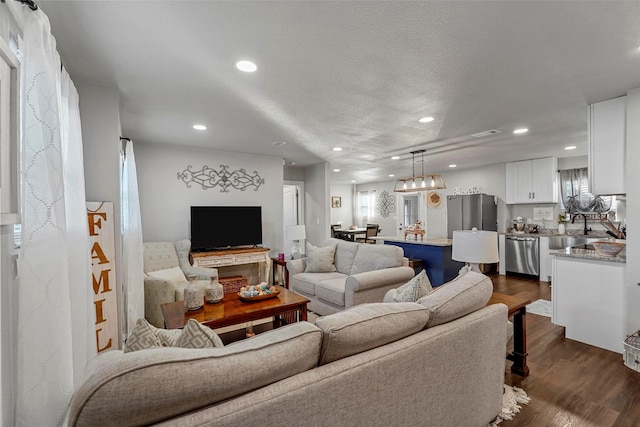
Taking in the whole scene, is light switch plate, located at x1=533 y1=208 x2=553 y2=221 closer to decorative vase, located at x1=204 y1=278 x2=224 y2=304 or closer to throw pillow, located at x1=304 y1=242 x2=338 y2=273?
throw pillow, located at x1=304 y1=242 x2=338 y2=273

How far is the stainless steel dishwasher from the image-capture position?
578cm

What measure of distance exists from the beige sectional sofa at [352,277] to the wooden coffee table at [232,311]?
63 centimetres

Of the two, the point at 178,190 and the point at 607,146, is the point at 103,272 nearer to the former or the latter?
the point at 178,190

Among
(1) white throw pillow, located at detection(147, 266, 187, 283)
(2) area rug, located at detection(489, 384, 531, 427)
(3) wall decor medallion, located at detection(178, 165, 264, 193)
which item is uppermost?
(3) wall decor medallion, located at detection(178, 165, 264, 193)

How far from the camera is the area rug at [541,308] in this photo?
3.86 metres

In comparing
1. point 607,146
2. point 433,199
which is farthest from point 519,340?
point 433,199

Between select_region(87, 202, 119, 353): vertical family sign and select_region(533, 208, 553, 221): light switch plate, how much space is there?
7.45 metres

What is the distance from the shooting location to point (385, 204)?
9.77 meters

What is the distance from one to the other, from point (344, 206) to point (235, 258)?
6.52m

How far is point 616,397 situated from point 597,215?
4771 mm

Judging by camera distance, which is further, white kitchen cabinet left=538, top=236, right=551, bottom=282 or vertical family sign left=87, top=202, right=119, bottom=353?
white kitchen cabinet left=538, top=236, right=551, bottom=282

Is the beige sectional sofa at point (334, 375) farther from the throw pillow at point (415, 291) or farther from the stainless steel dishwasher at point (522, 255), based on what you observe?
the stainless steel dishwasher at point (522, 255)

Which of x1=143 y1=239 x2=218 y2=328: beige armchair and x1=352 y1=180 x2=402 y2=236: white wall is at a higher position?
x1=352 y1=180 x2=402 y2=236: white wall

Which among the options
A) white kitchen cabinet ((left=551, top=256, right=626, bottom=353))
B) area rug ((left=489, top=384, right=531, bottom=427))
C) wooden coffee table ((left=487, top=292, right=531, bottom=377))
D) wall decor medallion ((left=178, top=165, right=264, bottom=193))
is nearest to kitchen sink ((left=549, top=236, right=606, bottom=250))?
white kitchen cabinet ((left=551, top=256, right=626, bottom=353))
